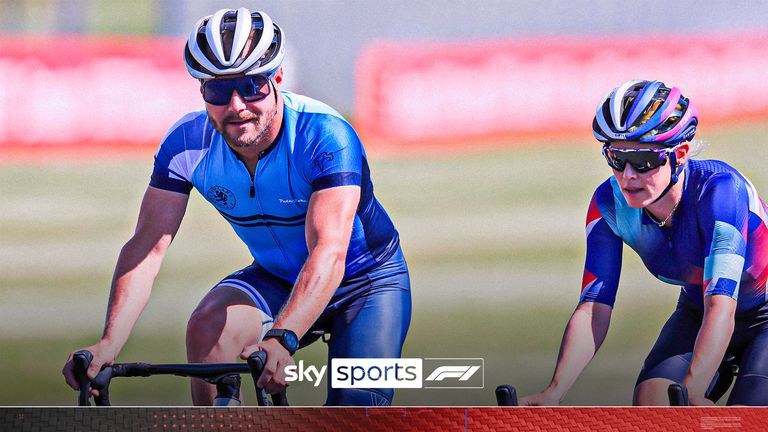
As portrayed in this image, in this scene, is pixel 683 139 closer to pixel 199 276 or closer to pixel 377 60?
pixel 377 60

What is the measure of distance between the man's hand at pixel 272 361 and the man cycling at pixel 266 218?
21 millimetres

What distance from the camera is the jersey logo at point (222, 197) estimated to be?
514 centimetres

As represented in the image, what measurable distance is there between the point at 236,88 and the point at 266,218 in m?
0.62

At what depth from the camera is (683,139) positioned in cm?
503

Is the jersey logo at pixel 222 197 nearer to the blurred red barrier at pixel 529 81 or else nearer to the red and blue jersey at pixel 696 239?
the blurred red barrier at pixel 529 81

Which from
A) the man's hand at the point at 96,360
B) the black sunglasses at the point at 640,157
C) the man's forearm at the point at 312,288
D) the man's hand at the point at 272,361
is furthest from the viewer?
the man's hand at the point at 96,360

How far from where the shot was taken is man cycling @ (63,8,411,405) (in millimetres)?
4980

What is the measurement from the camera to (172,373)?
16.8ft

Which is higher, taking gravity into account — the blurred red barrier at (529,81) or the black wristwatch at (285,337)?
the blurred red barrier at (529,81)

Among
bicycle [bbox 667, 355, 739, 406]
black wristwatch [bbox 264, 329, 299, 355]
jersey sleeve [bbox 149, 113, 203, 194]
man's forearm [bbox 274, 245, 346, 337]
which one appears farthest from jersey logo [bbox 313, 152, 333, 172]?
bicycle [bbox 667, 355, 739, 406]

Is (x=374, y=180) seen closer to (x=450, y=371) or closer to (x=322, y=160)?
(x=322, y=160)

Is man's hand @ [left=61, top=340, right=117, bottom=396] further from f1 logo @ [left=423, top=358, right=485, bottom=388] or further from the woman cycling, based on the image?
the woman cycling

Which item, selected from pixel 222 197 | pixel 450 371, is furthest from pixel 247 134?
pixel 450 371

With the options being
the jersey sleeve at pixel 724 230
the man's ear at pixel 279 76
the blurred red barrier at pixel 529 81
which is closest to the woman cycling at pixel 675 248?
the jersey sleeve at pixel 724 230
